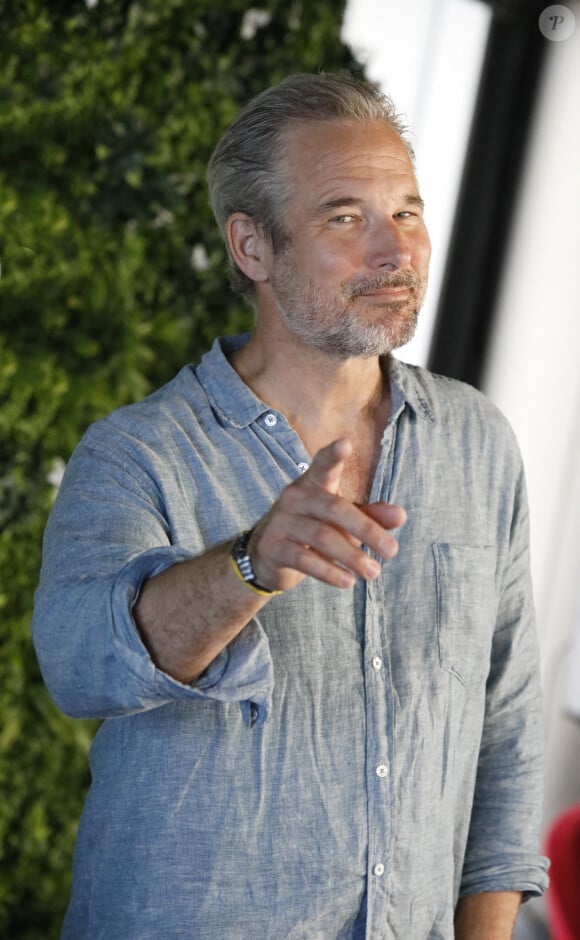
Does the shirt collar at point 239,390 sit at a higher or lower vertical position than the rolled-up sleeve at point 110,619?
higher

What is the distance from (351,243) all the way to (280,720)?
23.7 inches

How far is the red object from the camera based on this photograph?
74.7 inches

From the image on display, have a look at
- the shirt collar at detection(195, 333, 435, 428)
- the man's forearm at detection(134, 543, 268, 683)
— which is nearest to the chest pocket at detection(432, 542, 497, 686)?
the shirt collar at detection(195, 333, 435, 428)

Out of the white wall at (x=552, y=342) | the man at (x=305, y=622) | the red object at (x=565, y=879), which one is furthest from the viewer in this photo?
the white wall at (x=552, y=342)

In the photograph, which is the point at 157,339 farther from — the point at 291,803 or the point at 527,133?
the point at 291,803

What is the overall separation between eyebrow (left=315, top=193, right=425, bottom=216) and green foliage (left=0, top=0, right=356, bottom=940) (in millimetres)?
1082

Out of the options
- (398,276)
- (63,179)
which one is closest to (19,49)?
(63,179)

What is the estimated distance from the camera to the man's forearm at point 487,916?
1.47 m

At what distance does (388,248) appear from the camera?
1379 millimetres

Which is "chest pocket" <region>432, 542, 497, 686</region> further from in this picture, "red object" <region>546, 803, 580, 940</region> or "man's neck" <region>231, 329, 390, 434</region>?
"red object" <region>546, 803, 580, 940</region>

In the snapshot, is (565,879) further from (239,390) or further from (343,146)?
(343,146)

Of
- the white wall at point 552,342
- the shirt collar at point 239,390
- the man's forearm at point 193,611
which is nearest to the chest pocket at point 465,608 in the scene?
the shirt collar at point 239,390

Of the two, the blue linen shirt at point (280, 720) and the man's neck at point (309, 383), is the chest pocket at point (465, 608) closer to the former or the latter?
the blue linen shirt at point (280, 720)

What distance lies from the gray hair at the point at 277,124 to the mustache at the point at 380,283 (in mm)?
153
